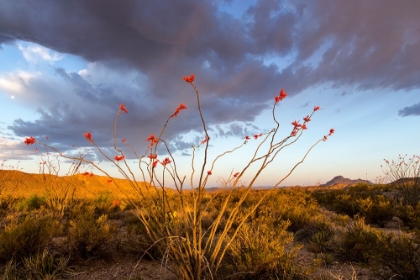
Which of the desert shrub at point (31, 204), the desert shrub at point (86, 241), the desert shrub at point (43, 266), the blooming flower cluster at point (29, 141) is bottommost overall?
the desert shrub at point (43, 266)

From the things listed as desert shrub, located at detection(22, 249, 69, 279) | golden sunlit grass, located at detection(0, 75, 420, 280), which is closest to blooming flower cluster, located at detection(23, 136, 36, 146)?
golden sunlit grass, located at detection(0, 75, 420, 280)

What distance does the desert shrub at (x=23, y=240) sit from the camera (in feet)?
16.2

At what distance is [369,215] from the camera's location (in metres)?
9.32

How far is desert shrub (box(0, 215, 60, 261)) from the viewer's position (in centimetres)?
493

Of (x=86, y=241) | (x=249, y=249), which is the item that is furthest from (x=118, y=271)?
(x=249, y=249)

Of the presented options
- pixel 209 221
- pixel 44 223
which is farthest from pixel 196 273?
pixel 209 221

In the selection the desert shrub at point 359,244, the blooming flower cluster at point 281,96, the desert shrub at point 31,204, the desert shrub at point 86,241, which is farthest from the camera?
the desert shrub at point 31,204

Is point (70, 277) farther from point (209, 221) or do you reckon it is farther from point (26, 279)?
point (209, 221)

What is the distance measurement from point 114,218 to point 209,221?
12.4ft

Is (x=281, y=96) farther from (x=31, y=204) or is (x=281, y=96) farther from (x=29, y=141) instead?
(x=31, y=204)

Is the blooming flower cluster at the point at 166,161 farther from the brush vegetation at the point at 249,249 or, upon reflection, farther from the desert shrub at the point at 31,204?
the desert shrub at the point at 31,204

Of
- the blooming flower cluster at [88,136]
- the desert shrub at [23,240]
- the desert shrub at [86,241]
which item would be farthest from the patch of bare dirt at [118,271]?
the blooming flower cluster at [88,136]

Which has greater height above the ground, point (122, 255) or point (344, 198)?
point (344, 198)

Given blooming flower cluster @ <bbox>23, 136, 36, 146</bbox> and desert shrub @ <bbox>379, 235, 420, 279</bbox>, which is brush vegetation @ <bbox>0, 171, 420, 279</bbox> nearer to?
desert shrub @ <bbox>379, 235, 420, 279</bbox>
